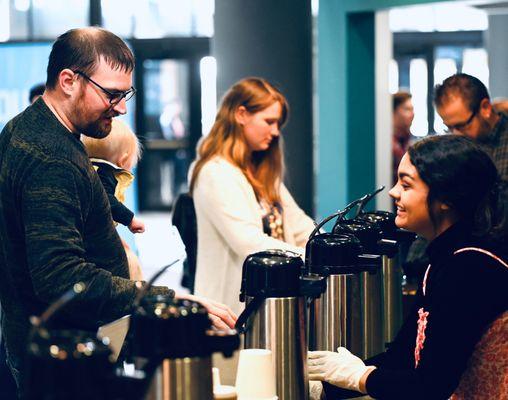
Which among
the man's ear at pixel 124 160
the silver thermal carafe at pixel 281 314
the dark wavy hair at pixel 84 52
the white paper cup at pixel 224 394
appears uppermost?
the dark wavy hair at pixel 84 52

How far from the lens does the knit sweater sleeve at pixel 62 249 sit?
219 cm

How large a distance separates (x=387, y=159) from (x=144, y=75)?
7.42m

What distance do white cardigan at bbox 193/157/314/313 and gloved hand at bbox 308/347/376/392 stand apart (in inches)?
55.4

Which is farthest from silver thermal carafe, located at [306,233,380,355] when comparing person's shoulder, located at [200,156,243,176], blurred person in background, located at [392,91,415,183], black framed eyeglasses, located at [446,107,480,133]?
blurred person in background, located at [392,91,415,183]

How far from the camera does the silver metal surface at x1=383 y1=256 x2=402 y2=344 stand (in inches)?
122

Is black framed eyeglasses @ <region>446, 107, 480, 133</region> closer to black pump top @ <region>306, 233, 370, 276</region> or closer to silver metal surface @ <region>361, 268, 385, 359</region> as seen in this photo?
silver metal surface @ <region>361, 268, 385, 359</region>

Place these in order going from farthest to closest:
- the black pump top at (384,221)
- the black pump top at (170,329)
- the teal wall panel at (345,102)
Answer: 1. the teal wall panel at (345,102)
2. the black pump top at (384,221)
3. the black pump top at (170,329)

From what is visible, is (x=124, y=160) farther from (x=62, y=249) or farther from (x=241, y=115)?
(x=62, y=249)

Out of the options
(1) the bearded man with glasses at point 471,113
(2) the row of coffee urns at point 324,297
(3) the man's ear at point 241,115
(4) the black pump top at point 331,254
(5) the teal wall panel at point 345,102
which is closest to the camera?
(2) the row of coffee urns at point 324,297

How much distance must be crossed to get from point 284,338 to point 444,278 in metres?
0.40

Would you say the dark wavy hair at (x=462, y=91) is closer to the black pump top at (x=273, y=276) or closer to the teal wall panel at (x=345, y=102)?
the black pump top at (x=273, y=276)

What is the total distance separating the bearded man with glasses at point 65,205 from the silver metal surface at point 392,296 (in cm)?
99

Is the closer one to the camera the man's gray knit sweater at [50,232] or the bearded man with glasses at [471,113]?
the man's gray knit sweater at [50,232]

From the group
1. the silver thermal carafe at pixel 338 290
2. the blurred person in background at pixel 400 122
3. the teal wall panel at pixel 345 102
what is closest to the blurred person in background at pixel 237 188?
the silver thermal carafe at pixel 338 290
